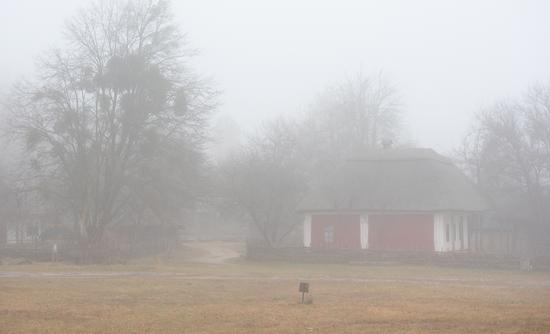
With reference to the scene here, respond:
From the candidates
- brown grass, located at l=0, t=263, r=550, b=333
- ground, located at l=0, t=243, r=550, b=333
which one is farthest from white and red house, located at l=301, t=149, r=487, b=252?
brown grass, located at l=0, t=263, r=550, b=333

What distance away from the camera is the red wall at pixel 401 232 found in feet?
147

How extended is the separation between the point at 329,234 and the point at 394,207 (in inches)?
180

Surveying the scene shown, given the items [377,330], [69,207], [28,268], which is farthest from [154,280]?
[69,207]

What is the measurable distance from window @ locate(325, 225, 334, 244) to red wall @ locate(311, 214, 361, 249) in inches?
6.3

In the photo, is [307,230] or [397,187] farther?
[307,230]

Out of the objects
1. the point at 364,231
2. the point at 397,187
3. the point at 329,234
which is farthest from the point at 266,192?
the point at 397,187

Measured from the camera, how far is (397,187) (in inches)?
1839

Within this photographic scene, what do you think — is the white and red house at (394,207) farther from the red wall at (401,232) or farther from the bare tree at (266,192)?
the bare tree at (266,192)

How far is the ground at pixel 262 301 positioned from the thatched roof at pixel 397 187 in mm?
10108

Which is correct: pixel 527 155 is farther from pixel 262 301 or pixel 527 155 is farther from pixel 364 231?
pixel 262 301

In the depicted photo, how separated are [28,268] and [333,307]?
1918 cm

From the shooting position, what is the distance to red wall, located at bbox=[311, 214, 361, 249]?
46.0m

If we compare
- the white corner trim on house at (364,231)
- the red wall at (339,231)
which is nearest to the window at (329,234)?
the red wall at (339,231)

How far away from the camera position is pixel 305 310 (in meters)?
19.5
